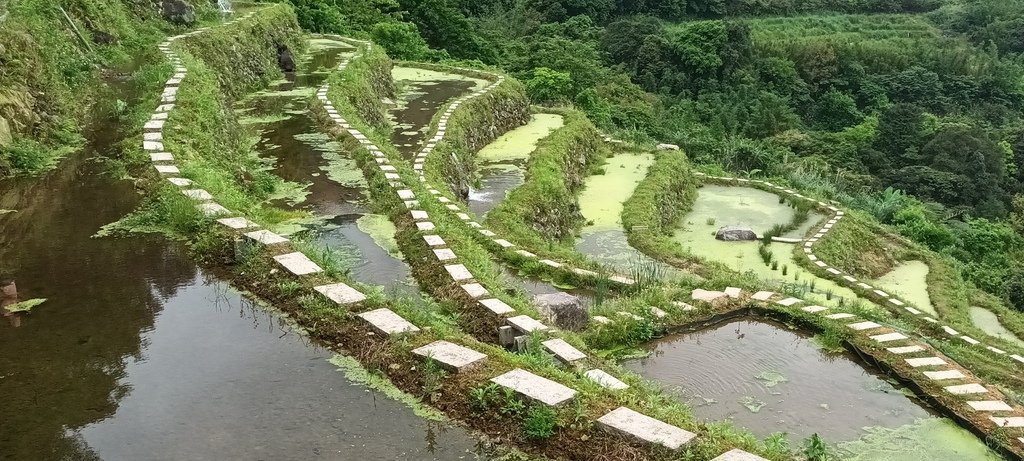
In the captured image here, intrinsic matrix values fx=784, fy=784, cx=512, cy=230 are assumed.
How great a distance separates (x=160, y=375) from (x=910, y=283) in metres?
16.9

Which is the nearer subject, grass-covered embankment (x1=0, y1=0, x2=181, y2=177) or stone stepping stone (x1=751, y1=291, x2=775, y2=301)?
stone stepping stone (x1=751, y1=291, x2=775, y2=301)

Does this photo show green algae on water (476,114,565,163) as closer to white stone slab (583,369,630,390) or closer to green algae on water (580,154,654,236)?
green algae on water (580,154,654,236)

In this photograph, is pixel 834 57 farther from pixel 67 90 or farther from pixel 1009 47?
pixel 67 90

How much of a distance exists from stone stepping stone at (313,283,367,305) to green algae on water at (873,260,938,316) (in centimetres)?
1276

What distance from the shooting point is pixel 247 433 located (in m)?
4.46

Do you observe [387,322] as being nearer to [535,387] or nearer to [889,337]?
[535,387]

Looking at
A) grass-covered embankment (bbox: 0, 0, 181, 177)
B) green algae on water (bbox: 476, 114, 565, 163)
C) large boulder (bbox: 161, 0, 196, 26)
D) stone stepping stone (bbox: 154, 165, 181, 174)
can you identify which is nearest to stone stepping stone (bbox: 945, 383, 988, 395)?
stone stepping stone (bbox: 154, 165, 181, 174)

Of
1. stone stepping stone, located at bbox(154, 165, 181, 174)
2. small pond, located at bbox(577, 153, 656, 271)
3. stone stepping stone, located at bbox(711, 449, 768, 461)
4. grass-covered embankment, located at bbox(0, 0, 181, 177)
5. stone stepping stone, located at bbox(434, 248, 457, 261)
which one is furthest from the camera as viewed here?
small pond, located at bbox(577, 153, 656, 271)

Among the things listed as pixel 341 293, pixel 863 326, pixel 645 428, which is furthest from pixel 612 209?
pixel 645 428

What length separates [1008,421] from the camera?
6273 mm

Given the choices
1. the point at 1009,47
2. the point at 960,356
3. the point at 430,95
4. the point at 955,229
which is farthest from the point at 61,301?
the point at 1009,47

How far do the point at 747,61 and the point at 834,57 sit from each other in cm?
731

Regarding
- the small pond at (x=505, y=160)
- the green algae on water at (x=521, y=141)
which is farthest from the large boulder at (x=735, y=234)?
the green algae on water at (x=521, y=141)

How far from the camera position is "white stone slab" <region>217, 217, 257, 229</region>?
7164mm
